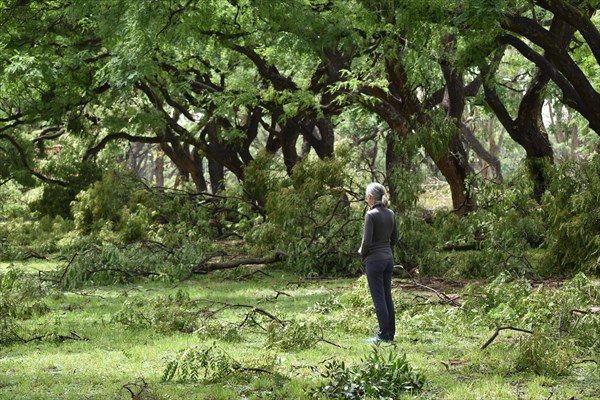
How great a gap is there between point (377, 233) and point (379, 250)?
190 millimetres

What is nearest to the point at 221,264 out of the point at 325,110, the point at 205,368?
the point at 325,110

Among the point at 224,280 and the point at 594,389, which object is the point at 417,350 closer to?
the point at 594,389

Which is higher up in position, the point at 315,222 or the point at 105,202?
the point at 105,202

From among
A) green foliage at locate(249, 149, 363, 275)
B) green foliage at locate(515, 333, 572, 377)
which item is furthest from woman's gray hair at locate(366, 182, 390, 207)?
green foliage at locate(249, 149, 363, 275)

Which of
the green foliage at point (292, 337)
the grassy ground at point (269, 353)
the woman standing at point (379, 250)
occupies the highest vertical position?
the woman standing at point (379, 250)

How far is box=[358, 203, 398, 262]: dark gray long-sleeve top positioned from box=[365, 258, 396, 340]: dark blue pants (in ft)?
0.29

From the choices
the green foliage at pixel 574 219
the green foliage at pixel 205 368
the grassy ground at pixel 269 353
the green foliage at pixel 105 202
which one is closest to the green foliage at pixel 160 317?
the grassy ground at pixel 269 353

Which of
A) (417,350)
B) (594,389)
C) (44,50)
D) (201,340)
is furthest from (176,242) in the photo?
(594,389)

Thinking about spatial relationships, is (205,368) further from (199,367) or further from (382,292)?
(382,292)

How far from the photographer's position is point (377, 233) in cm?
934

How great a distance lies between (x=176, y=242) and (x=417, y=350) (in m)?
11.5

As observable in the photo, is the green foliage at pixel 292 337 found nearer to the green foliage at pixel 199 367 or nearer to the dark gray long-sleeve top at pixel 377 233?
the dark gray long-sleeve top at pixel 377 233

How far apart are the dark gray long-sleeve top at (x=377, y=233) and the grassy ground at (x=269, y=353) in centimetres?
102

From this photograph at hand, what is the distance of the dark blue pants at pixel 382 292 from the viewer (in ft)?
30.6
